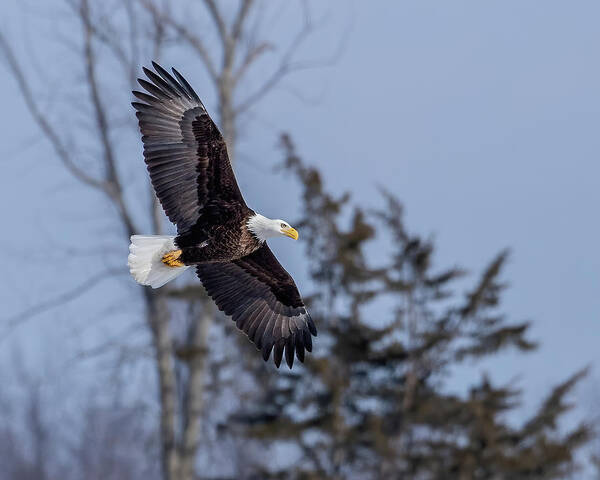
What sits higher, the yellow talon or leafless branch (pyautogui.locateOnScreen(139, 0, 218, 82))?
leafless branch (pyautogui.locateOnScreen(139, 0, 218, 82))

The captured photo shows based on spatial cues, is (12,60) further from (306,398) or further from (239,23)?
(306,398)

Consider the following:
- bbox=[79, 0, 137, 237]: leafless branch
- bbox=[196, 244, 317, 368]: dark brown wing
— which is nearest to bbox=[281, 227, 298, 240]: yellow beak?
bbox=[196, 244, 317, 368]: dark brown wing

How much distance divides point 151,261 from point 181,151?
0.80m

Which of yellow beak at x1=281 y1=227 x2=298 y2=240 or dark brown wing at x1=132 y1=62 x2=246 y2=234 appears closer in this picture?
dark brown wing at x1=132 y1=62 x2=246 y2=234

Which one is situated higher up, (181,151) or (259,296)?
(181,151)

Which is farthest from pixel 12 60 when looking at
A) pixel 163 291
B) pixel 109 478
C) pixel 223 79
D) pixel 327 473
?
pixel 109 478

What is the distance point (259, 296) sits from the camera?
332 inches

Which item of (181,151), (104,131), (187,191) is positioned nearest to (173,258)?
(187,191)

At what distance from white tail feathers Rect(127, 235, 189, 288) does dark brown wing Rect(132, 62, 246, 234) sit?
213mm

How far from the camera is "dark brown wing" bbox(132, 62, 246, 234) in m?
7.45

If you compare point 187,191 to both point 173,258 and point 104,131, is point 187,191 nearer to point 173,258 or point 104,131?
point 173,258

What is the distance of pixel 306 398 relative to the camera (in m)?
13.7

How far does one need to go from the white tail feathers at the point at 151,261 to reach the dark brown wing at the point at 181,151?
21 cm

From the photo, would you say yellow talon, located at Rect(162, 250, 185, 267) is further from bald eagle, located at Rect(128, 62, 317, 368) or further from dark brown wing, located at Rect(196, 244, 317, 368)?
dark brown wing, located at Rect(196, 244, 317, 368)
